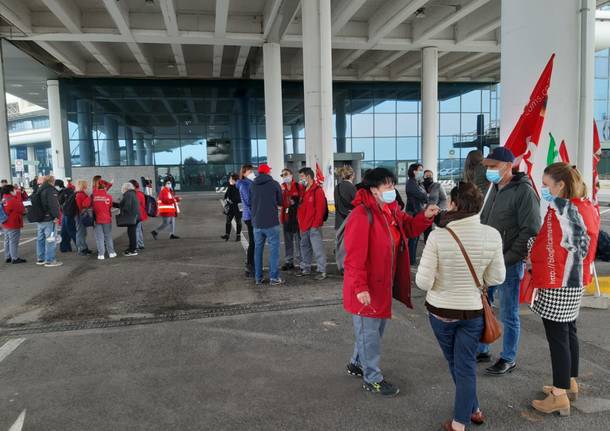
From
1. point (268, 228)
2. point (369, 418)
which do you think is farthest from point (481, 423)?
point (268, 228)

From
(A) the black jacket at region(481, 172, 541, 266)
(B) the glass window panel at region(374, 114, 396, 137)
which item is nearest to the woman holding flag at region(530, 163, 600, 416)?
(A) the black jacket at region(481, 172, 541, 266)

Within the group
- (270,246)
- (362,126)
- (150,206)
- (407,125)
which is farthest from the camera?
(407,125)

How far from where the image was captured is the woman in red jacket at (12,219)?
9625mm

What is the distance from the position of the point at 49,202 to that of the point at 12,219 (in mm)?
1278

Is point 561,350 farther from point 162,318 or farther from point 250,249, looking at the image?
point 250,249

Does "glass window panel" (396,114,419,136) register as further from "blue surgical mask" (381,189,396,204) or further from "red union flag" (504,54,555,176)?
"blue surgical mask" (381,189,396,204)

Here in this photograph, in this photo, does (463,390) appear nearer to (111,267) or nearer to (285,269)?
(285,269)

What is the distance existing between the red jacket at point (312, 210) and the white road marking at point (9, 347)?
433cm

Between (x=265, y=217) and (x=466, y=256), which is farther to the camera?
(x=265, y=217)

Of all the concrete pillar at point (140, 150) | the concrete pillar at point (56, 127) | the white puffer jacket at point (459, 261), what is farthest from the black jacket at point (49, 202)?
the concrete pillar at point (56, 127)

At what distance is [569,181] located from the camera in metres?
3.24

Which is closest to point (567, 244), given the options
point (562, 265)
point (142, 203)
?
point (562, 265)

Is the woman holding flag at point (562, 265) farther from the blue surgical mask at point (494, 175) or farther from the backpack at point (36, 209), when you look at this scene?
the backpack at point (36, 209)

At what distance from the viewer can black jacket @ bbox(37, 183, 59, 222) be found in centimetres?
916
